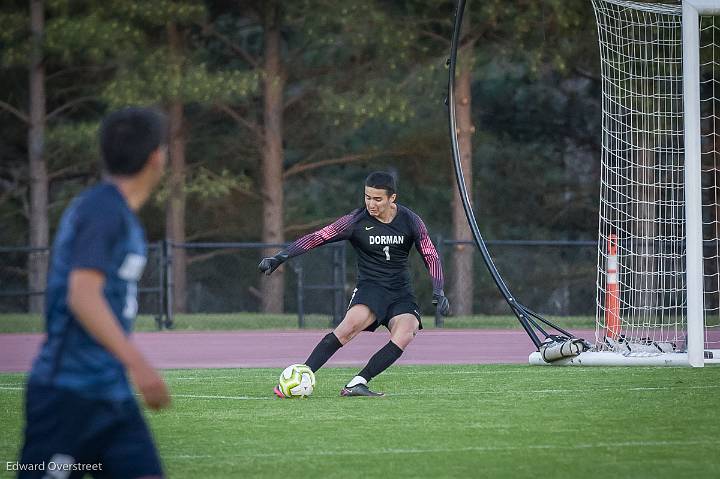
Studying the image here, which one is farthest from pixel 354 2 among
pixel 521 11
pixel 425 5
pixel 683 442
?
pixel 683 442

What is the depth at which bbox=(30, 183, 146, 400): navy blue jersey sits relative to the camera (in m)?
4.34

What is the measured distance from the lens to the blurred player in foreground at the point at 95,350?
4.30 meters

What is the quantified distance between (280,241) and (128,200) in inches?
1119

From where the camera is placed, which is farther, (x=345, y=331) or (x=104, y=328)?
(x=345, y=331)

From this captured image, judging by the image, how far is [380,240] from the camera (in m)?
11.2

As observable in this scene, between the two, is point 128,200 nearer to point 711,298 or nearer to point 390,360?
point 390,360

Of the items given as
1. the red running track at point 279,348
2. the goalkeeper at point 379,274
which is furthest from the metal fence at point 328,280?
the goalkeeper at point 379,274

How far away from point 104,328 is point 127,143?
0.68 metres

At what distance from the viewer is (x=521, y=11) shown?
3041 cm

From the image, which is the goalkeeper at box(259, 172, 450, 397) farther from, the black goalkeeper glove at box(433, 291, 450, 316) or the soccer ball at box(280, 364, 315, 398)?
the soccer ball at box(280, 364, 315, 398)

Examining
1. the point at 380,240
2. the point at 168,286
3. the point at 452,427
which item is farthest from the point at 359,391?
the point at 168,286

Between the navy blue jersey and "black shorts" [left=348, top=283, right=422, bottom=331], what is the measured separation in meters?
6.75

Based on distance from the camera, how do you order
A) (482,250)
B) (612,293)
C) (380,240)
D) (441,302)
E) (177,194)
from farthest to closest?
(177,194) → (612,293) → (482,250) → (380,240) → (441,302)

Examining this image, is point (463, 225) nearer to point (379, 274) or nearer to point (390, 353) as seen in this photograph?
point (379, 274)
